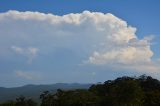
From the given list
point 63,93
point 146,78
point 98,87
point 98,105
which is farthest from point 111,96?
point 146,78

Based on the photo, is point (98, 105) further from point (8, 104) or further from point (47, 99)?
point (8, 104)

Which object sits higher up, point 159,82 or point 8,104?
point 159,82

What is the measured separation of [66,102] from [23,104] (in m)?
13.6

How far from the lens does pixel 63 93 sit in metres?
95.1

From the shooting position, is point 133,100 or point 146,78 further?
point 146,78

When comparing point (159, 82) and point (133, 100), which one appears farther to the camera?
point (159, 82)

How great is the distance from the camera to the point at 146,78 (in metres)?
128

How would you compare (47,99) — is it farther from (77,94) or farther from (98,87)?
(98,87)

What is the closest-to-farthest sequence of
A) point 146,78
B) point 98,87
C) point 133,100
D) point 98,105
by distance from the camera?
point 133,100, point 98,105, point 98,87, point 146,78

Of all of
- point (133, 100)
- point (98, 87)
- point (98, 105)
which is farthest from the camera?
point (98, 87)

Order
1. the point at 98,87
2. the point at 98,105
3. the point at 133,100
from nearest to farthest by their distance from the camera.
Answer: the point at 133,100 < the point at 98,105 < the point at 98,87

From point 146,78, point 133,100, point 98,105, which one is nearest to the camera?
point 133,100

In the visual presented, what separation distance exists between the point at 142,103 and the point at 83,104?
1464 centimetres

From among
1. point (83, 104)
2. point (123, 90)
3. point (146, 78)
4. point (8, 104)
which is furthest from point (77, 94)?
point (146, 78)
